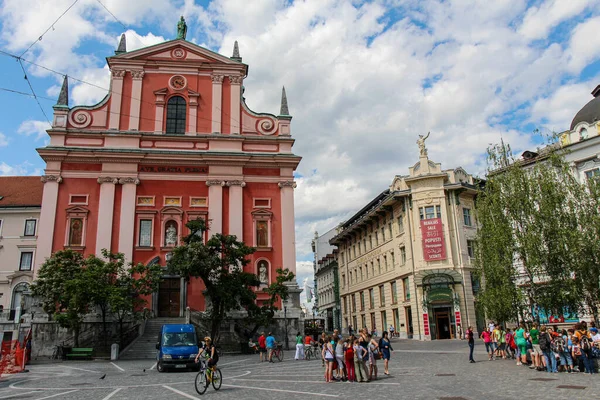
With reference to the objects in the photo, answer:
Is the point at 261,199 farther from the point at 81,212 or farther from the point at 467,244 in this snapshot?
the point at 467,244

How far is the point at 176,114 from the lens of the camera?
124 feet

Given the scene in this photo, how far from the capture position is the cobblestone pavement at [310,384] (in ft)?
40.2

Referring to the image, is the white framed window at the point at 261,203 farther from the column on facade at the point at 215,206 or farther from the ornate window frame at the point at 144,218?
the ornate window frame at the point at 144,218

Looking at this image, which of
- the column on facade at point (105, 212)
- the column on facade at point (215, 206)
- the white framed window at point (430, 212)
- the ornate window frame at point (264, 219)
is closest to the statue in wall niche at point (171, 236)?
the column on facade at point (215, 206)

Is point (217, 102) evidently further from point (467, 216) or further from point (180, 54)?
point (467, 216)

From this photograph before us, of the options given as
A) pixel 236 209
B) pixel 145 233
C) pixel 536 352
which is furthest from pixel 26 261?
pixel 536 352

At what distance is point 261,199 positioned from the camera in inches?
1432

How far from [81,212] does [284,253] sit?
47.7 ft

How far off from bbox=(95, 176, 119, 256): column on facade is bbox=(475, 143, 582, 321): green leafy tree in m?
24.2

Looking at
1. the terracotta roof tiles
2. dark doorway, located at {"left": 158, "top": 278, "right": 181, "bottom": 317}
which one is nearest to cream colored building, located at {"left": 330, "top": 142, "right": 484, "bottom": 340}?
dark doorway, located at {"left": 158, "top": 278, "right": 181, "bottom": 317}

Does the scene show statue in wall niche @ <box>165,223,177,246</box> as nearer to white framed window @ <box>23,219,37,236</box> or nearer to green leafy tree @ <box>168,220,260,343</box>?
green leafy tree @ <box>168,220,260,343</box>

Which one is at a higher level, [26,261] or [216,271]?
[26,261]

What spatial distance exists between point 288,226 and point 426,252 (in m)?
12.1

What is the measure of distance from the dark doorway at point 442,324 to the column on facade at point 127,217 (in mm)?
23766
